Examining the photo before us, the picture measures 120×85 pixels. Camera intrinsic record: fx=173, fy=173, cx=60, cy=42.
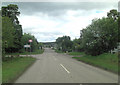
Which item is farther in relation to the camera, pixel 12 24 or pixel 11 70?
pixel 12 24

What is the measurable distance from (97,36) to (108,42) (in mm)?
2474

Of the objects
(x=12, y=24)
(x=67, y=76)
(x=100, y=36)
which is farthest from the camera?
(x=100, y=36)

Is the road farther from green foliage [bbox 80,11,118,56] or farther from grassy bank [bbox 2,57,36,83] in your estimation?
green foliage [bbox 80,11,118,56]

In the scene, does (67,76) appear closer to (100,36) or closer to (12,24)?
(12,24)

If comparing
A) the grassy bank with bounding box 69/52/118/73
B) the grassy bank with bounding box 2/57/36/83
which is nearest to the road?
the grassy bank with bounding box 2/57/36/83

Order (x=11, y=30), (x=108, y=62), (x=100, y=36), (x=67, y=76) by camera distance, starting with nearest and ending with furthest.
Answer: (x=67, y=76) < (x=108, y=62) < (x=11, y=30) < (x=100, y=36)

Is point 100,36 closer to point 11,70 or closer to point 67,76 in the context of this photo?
point 11,70

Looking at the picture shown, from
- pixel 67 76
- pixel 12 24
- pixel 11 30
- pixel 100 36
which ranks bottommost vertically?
pixel 67 76

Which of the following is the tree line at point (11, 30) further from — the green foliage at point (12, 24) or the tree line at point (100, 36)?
the tree line at point (100, 36)

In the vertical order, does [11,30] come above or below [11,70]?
above

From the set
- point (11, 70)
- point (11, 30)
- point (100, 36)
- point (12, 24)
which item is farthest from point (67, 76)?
point (100, 36)

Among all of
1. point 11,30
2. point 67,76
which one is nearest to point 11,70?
point 67,76

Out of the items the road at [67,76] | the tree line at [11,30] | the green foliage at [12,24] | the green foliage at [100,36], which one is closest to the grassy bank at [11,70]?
the road at [67,76]

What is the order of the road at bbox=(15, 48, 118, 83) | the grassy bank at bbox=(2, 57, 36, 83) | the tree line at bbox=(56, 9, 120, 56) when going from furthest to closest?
the tree line at bbox=(56, 9, 120, 56) < the grassy bank at bbox=(2, 57, 36, 83) < the road at bbox=(15, 48, 118, 83)
